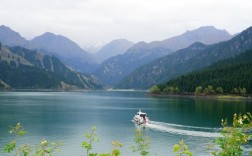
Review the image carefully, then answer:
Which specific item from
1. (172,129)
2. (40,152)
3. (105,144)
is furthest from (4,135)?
(40,152)

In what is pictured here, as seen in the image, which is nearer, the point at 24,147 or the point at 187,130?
the point at 24,147

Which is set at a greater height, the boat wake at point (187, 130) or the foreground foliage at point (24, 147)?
the foreground foliage at point (24, 147)

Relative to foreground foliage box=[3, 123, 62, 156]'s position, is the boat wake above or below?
below

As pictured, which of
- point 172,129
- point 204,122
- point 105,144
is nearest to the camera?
point 105,144

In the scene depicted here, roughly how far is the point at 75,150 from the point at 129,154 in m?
11.9

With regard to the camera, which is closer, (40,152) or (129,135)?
(40,152)

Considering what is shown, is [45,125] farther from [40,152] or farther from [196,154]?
[40,152]

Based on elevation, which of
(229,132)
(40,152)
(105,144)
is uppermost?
(229,132)

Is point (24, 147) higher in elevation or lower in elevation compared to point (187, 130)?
A: higher

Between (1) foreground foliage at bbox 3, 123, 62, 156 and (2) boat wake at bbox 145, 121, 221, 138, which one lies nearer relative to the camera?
(1) foreground foliage at bbox 3, 123, 62, 156

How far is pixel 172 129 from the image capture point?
113m

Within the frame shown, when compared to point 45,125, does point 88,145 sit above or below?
above

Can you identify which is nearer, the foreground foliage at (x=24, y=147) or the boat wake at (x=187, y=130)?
the foreground foliage at (x=24, y=147)

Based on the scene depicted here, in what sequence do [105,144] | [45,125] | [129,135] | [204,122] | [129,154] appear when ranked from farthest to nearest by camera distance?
[204,122] → [45,125] → [129,135] → [105,144] → [129,154]
